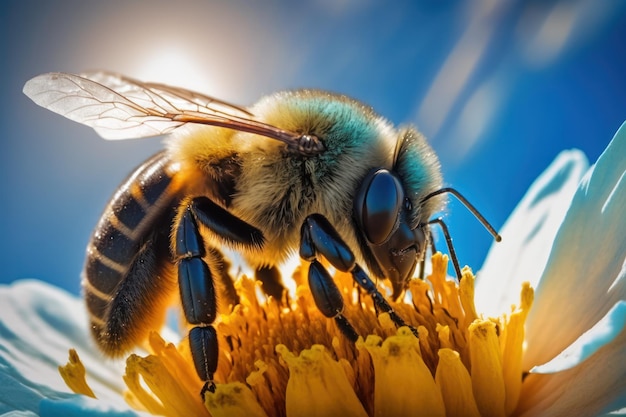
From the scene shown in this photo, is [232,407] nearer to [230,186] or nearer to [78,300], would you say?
[230,186]

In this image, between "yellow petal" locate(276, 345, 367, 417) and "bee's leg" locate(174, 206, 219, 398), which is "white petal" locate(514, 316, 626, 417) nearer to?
"yellow petal" locate(276, 345, 367, 417)

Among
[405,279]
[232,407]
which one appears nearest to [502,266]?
[405,279]

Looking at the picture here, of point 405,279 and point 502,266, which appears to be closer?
point 405,279

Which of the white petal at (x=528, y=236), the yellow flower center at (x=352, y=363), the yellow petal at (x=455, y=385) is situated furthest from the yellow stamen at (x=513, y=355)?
the white petal at (x=528, y=236)

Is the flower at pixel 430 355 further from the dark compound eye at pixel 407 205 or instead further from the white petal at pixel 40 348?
the dark compound eye at pixel 407 205

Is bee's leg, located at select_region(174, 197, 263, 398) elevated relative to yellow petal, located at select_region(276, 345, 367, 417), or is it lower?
elevated

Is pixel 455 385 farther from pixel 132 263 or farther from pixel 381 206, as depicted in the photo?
pixel 132 263

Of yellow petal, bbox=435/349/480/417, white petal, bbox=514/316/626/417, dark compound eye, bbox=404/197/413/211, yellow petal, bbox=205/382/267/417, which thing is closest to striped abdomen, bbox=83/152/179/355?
yellow petal, bbox=205/382/267/417
